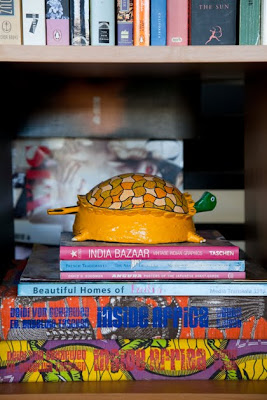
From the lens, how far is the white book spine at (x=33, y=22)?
33.1 inches

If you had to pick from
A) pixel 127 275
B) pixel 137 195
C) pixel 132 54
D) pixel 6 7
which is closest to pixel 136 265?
pixel 127 275

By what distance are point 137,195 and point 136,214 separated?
38mm

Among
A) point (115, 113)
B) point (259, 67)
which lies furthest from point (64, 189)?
point (259, 67)

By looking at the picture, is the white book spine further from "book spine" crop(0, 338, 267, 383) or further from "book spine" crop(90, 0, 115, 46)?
"book spine" crop(0, 338, 267, 383)

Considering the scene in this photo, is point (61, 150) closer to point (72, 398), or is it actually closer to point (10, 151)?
point (10, 151)

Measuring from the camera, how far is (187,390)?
2.81 ft

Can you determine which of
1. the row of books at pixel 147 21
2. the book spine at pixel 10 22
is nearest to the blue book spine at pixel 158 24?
the row of books at pixel 147 21

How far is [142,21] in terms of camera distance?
2.81ft

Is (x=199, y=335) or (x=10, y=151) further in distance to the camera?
(x=10, y=151)

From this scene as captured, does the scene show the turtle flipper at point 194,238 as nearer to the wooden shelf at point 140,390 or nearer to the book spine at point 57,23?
the wooden shelf at point 140,390

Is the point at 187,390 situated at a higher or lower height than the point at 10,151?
lower

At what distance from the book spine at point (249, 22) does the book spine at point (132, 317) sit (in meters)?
0.40

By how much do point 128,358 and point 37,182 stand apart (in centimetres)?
58

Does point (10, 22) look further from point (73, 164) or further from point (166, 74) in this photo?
point (73, 164)
